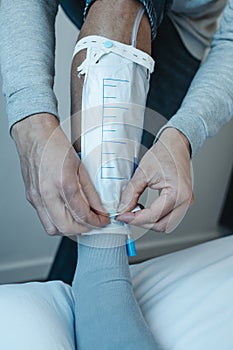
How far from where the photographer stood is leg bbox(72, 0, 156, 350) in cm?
66

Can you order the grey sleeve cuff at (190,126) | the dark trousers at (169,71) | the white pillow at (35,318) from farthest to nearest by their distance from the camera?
the dark trousers at (169,71), the grey sleeve cuff at (190,126), the white pillow at (35,318)

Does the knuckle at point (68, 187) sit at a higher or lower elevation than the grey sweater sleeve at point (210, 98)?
lower

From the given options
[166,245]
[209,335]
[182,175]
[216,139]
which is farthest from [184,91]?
[166,245]

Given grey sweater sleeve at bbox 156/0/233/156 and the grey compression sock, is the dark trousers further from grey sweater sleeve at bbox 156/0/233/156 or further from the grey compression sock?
the grey compression sock

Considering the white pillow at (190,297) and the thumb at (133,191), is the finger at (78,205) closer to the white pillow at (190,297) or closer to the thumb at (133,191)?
the thumb at (133,191)

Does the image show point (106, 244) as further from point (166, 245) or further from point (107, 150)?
point (166, 245)

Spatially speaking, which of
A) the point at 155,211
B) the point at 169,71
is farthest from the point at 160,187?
the point at 169,71

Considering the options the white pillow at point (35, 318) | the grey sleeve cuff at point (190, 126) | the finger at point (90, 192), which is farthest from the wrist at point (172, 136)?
the white pillow at point (35, 318)

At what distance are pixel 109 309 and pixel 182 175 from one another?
188mm

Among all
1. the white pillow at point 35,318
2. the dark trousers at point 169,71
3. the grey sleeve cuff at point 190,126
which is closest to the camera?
the white pillow at point 35,318

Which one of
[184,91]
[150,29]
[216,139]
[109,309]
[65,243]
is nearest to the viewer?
[109,309]

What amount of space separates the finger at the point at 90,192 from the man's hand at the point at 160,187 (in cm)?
3

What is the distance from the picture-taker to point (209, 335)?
2.28ft

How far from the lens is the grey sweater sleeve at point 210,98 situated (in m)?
0.76
